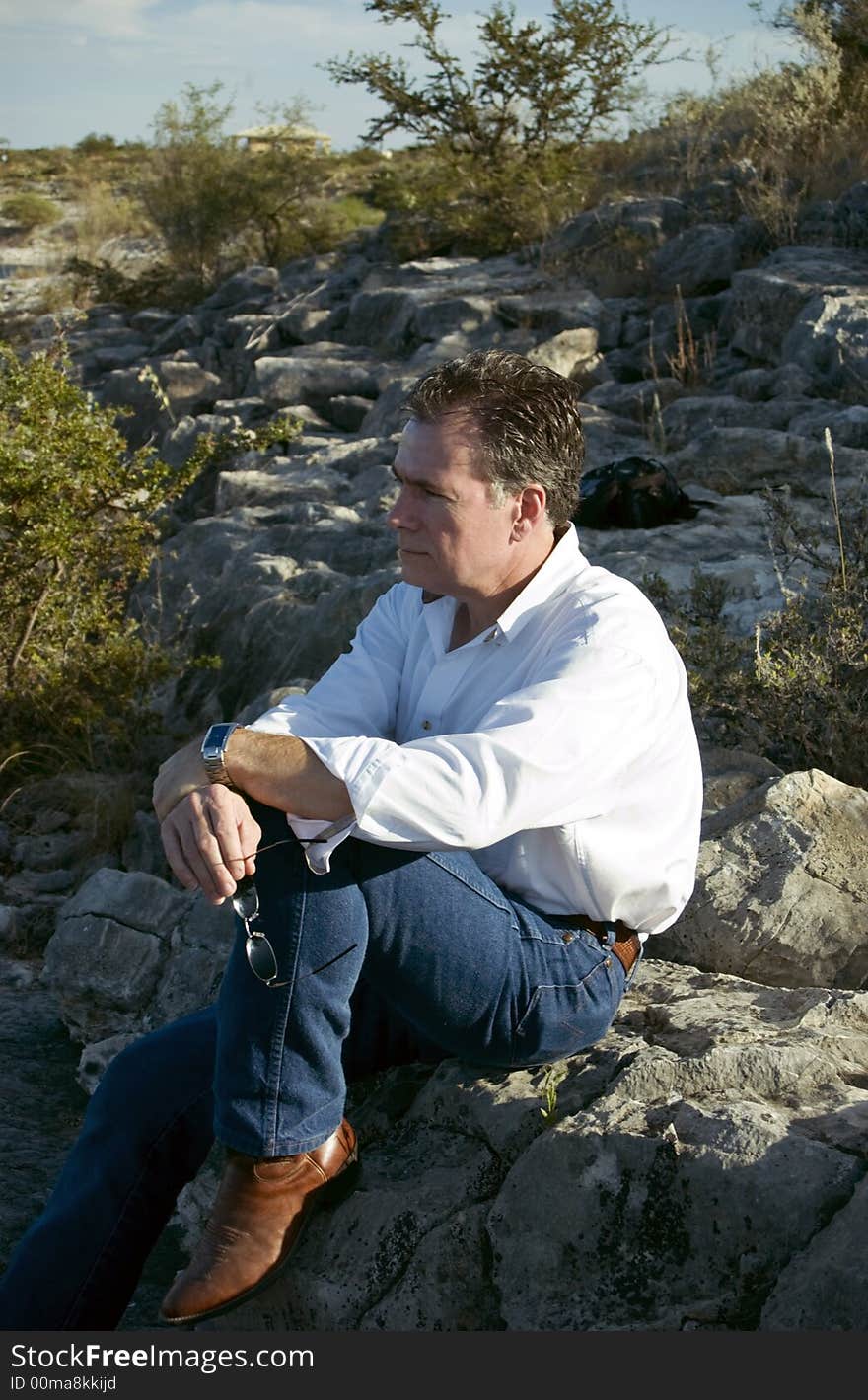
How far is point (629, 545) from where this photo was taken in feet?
20.7

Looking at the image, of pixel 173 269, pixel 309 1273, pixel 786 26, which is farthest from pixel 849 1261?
pixel 173 269

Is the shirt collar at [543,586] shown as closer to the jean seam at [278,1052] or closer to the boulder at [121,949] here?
the jean seam at [278,1052]

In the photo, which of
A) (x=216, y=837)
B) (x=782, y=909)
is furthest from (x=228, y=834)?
(x=782, y=909)

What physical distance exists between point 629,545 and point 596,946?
4.09 m

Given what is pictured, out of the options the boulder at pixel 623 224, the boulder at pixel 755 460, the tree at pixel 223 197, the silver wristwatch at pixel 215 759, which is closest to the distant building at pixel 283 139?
the tree at pixel 223 197

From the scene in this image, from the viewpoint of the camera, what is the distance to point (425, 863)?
2.23m

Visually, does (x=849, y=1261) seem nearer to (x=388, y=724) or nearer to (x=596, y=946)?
(x=596, y=946)

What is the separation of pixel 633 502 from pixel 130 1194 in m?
4.81

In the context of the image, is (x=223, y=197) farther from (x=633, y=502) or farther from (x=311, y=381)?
(x=633, y=502)

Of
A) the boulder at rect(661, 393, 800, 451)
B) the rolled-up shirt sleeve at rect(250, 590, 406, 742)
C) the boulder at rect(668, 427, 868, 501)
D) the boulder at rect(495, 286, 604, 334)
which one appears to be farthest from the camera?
the boulder at rect(495, 286, 604, 334)

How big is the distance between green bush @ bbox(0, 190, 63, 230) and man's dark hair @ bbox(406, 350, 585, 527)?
25.8 m

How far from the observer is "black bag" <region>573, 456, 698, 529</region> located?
663 cm

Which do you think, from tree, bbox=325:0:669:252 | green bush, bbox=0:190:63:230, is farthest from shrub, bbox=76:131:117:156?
tree, bbox=325:0:669:252

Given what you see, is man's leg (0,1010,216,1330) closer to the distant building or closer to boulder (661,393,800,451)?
boulder (661,393,800,451)
